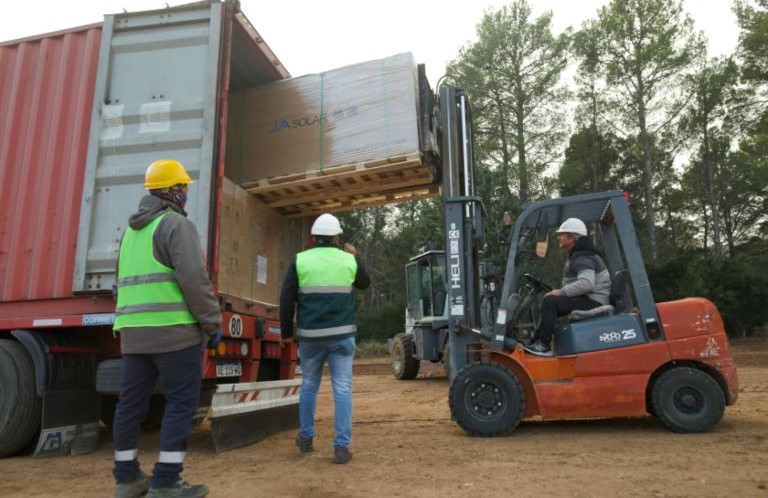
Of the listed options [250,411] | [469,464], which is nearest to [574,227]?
[469,464]

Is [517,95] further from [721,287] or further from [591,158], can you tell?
[721,287]

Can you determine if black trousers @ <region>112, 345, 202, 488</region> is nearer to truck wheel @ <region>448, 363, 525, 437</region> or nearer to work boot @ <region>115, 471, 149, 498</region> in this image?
work boot @ <region>115, 471, 149, 498</region>

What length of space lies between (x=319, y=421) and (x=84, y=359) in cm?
263

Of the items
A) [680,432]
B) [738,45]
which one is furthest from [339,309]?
[738,45]

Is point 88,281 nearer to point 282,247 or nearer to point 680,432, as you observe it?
point 282,247

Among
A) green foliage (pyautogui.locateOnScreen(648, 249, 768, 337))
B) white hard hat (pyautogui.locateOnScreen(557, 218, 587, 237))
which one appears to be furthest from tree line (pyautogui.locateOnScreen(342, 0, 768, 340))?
white hard hat (pyautogui.locateOnScreen(557, 218, 587, 237))

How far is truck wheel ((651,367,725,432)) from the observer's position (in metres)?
5.00

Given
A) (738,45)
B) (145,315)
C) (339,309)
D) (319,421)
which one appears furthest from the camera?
(738,45)

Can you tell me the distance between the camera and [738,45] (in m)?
22.8

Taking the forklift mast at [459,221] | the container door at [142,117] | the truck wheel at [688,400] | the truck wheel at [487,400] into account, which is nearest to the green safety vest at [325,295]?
the container door at [142,117]

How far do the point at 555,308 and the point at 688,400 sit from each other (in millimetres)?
1302

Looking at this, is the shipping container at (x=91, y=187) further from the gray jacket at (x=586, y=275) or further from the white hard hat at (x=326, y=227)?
the gray jacket at (x=586, y=275)

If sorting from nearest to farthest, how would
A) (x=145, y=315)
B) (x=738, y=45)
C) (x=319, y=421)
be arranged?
(x=145, y=315)
(x=319, y=421)
(x=738, y=45)

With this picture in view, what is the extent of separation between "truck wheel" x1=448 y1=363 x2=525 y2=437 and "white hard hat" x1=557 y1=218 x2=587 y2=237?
140 cm
